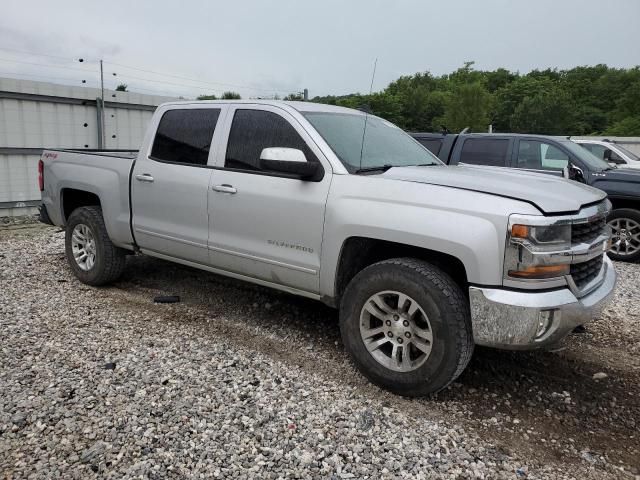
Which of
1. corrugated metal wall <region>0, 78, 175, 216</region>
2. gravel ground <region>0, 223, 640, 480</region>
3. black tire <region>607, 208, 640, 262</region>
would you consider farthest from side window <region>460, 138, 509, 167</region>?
corrugated metal wall <region>0, 78, 175, 216</region>

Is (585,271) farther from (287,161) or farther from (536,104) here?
(536,104)

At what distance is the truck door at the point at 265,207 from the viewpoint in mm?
3662

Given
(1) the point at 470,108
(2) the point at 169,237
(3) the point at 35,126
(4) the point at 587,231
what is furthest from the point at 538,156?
(1) the point at 470,108

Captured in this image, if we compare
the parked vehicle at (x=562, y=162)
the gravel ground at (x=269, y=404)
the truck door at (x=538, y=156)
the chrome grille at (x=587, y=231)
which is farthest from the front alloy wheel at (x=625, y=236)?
the chrome grille at (x=587, y=231)

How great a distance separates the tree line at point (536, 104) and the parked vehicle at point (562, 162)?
43655 mm

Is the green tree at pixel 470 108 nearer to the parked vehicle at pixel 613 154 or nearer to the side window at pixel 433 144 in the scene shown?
the parked vehicle at pixel 613 154

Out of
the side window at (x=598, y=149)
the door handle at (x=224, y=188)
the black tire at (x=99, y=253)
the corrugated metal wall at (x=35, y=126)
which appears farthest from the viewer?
the side window at (x=598, y=149)

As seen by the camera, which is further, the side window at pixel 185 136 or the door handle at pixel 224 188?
the side window at pixel 185 136

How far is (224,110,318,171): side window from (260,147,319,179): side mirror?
0.29 meters

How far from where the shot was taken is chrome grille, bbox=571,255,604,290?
10.3 ft

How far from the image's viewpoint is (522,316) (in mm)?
2863

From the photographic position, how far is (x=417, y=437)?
291cm

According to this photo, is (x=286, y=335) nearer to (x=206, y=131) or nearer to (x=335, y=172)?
(x=335, y=172)

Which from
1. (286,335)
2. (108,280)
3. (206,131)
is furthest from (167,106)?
(286,335)
